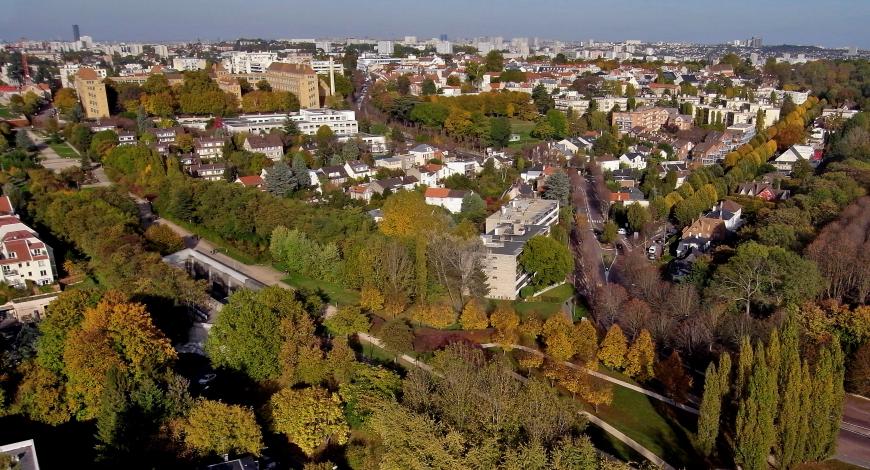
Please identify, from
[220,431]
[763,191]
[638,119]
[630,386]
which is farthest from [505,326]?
[638,119]

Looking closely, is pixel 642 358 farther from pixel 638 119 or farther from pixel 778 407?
pixel 638 119

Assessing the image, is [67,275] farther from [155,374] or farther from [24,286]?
[155,374]

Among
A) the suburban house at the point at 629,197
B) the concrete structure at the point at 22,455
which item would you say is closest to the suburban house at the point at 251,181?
the suburban house at the point at 629,197

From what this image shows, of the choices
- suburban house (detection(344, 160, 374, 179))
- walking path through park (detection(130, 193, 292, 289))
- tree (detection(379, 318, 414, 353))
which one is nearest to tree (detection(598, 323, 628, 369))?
tree (detection(379, 318, 414, 353))

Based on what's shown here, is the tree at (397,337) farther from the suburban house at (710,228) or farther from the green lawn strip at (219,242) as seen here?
the suburban house at (710,228)

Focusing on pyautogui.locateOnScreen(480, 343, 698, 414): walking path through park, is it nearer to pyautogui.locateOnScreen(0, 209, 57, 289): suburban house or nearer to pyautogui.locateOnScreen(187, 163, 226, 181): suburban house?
pyautogui.locateOnScreen(0, 209, 57, 289): suburban house

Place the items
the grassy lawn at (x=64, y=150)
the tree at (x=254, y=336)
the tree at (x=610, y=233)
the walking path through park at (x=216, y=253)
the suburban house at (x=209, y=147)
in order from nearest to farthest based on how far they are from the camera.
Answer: the tree at (x=254, y=336) → the walking path through park at (x=216, y=253) → the tree at (x=610, y=233) → the suburban house at (x=209, y=147) → the grassy lawn at (x=64, y=150)
